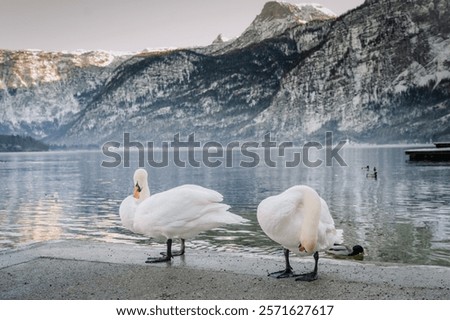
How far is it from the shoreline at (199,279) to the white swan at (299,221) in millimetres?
399

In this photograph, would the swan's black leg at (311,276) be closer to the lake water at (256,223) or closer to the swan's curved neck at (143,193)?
the swan's curved neck at (143,193)

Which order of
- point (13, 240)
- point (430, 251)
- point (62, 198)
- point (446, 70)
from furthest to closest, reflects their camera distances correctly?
point (446, 70)
point (62, 198)
point (13, 240)
point (430, 251)

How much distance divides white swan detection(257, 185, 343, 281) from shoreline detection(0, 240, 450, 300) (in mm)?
399

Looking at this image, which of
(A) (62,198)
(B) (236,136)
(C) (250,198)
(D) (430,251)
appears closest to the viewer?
(D) (430,251)

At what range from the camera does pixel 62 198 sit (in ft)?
118

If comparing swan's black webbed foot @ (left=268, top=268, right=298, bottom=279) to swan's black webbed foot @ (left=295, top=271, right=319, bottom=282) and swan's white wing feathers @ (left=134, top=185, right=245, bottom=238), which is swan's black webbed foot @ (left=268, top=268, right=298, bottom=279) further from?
swan's white wing feathers @ (left=134, top=185, right=245, bottom=238)

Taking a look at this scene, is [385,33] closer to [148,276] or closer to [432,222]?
[432,222]

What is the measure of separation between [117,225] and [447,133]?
13853cm

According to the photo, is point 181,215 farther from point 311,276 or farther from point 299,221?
point 311,276

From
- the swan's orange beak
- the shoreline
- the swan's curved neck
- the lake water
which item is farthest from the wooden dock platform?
the shoreline

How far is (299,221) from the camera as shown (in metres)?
5.27

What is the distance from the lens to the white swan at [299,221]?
5.09 metres

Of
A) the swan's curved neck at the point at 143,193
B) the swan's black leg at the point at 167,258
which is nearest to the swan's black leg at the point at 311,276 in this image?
the swan's black leg at the point at 167,258

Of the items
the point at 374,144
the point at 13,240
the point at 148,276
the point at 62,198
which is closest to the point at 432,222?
the point at 13,240
